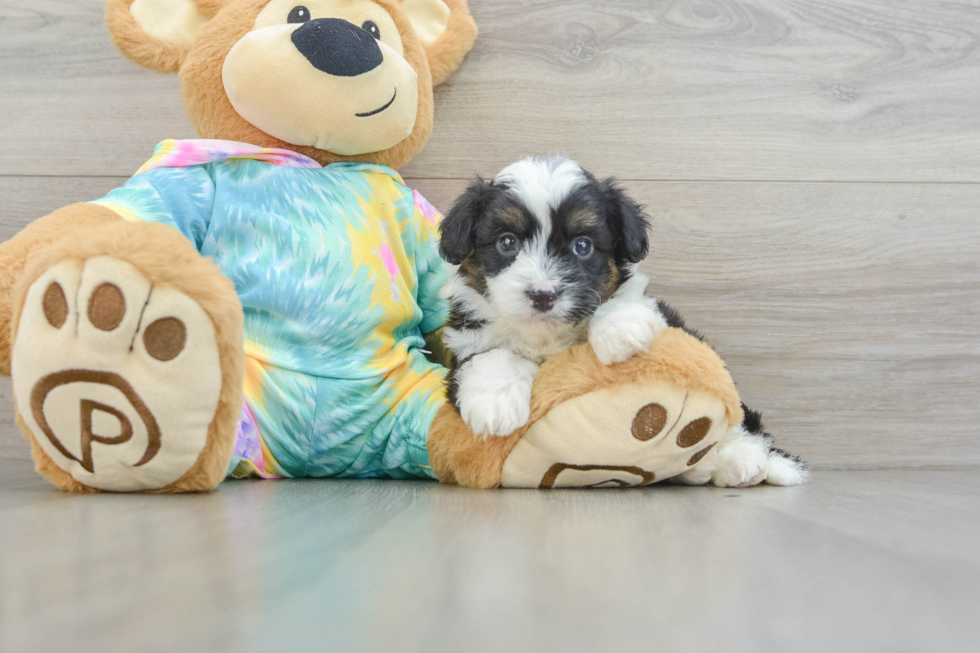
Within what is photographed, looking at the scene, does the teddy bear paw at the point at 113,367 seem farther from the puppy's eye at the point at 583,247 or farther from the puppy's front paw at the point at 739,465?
the puppy's front paw at the point at 739,465

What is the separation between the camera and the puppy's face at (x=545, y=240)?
4.19 ft

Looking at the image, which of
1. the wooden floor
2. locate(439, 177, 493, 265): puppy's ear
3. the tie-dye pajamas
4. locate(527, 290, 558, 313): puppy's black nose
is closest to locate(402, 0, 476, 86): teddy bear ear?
the wooden floor

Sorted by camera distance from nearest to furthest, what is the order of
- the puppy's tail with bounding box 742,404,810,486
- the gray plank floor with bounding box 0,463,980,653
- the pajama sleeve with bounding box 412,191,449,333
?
1. the gray plank floor with bounding box 0,463,980,653
2. the puppy's tail with bounding box 742,404,810,486
3. the pajama sleeve with bounding box 412,191,449,333

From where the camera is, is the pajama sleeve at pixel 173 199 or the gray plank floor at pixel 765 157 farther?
the gray plank floor at pixel 765 157

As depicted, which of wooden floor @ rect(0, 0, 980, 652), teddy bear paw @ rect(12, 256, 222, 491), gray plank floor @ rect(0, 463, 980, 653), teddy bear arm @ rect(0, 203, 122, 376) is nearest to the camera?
gray plank floor @ rect(0, 463, 980, 653)

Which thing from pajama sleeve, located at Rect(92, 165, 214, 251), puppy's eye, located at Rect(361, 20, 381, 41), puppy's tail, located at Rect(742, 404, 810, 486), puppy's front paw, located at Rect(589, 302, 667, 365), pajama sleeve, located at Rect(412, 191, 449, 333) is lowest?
puppy's tail, located at Rect(742, 404, 810, 486)

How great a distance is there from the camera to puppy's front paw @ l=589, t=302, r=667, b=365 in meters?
1.23

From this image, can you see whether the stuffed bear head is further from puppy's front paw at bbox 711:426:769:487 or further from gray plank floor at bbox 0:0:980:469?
puppy's front paw at bbox 711:426:769:487

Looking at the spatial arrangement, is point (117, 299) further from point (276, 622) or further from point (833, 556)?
point (833, 556)

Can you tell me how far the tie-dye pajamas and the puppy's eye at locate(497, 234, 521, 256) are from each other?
1.10ft

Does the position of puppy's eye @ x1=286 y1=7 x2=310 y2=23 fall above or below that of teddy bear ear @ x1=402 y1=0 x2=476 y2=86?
above

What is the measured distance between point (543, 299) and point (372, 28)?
0.82m

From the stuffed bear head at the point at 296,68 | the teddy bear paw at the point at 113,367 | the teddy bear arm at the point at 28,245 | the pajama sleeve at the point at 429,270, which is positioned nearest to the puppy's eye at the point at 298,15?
the stuffed bear head at the point at 296,68

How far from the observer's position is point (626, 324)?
125 cm
